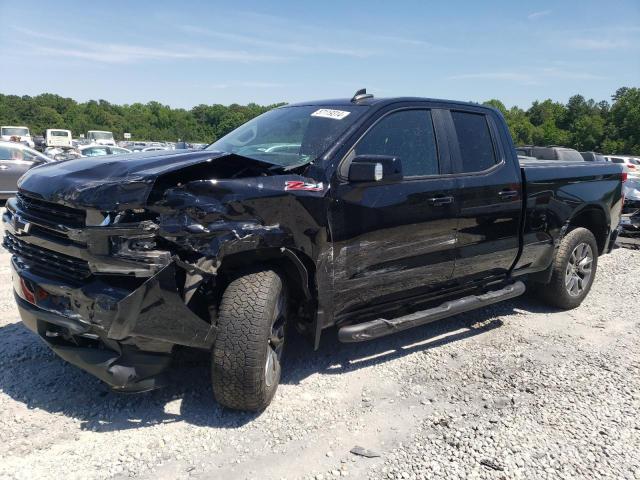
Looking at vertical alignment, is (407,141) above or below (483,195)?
above

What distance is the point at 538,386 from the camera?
374 centimetres

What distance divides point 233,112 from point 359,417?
44.8 meters

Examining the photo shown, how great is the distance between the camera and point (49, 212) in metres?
2.94

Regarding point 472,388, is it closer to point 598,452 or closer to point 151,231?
point 598,452

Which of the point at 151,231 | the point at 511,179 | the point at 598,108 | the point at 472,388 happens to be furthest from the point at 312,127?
the point at 598,108

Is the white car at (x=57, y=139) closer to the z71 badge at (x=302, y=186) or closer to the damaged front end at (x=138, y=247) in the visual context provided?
the damaged front end at (x=138, y=247)

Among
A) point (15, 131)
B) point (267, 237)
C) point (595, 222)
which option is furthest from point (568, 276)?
point (15, 131)

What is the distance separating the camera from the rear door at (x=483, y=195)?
4.14 m

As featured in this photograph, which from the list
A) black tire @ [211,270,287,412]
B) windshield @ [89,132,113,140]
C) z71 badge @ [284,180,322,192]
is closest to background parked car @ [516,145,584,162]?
z71 badge @ [284,180,322,192]

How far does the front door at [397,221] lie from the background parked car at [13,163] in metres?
11.2

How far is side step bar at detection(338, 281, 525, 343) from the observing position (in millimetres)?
3477

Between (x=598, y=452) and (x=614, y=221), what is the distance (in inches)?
144

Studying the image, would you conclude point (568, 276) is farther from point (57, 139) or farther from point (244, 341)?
point (57, 139)

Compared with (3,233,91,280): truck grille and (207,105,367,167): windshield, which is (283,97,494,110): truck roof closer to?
(207,105,367,167): windshield
